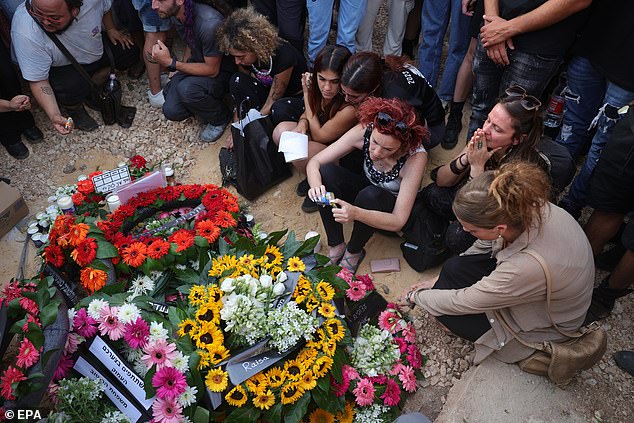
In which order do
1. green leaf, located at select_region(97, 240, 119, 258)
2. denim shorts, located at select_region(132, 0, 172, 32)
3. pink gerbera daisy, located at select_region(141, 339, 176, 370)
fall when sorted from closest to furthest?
pink gerbera daisy, located at select_region(141, 339, 176, 370), green leaf, located at select_region(97, 240, 119, 258), denim shorts, located at select_region(132, 0, 172, 32)

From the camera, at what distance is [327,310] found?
2592 millimetres

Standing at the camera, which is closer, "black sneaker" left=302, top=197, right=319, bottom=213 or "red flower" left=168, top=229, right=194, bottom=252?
"red flower" left=168, top=229, right=194, bottom=252

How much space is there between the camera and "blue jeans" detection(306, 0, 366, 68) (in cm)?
396

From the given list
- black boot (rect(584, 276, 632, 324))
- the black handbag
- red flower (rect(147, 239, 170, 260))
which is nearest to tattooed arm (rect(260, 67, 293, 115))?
the black handbag

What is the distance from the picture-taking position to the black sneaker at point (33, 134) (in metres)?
4.43

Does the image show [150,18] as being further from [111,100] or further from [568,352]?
[568,352]

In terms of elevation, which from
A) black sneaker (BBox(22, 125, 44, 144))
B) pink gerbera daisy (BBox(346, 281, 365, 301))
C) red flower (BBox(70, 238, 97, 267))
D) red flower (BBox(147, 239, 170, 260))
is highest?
red flower (BBox(70, 238, 97, 267))

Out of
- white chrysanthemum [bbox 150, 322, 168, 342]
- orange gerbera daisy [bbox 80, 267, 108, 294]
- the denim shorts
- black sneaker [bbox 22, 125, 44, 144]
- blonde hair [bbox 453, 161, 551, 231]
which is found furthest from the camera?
black sneaker [bbox 22, 125, 44, 144]

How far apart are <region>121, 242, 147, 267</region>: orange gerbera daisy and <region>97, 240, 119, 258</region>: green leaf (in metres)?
0.05

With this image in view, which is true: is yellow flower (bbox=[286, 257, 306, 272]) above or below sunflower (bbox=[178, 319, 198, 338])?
below

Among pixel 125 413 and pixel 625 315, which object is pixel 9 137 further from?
pixel 625 315

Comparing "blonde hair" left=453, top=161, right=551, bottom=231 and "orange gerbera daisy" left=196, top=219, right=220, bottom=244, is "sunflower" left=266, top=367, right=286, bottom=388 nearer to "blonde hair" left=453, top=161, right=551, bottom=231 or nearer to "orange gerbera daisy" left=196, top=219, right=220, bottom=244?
"orange gerbera daisy" left=196, top=219, right=220, bottom=244

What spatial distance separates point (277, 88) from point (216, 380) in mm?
2441

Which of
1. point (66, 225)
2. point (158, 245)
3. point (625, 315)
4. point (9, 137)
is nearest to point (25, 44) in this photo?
point (9, 137)
